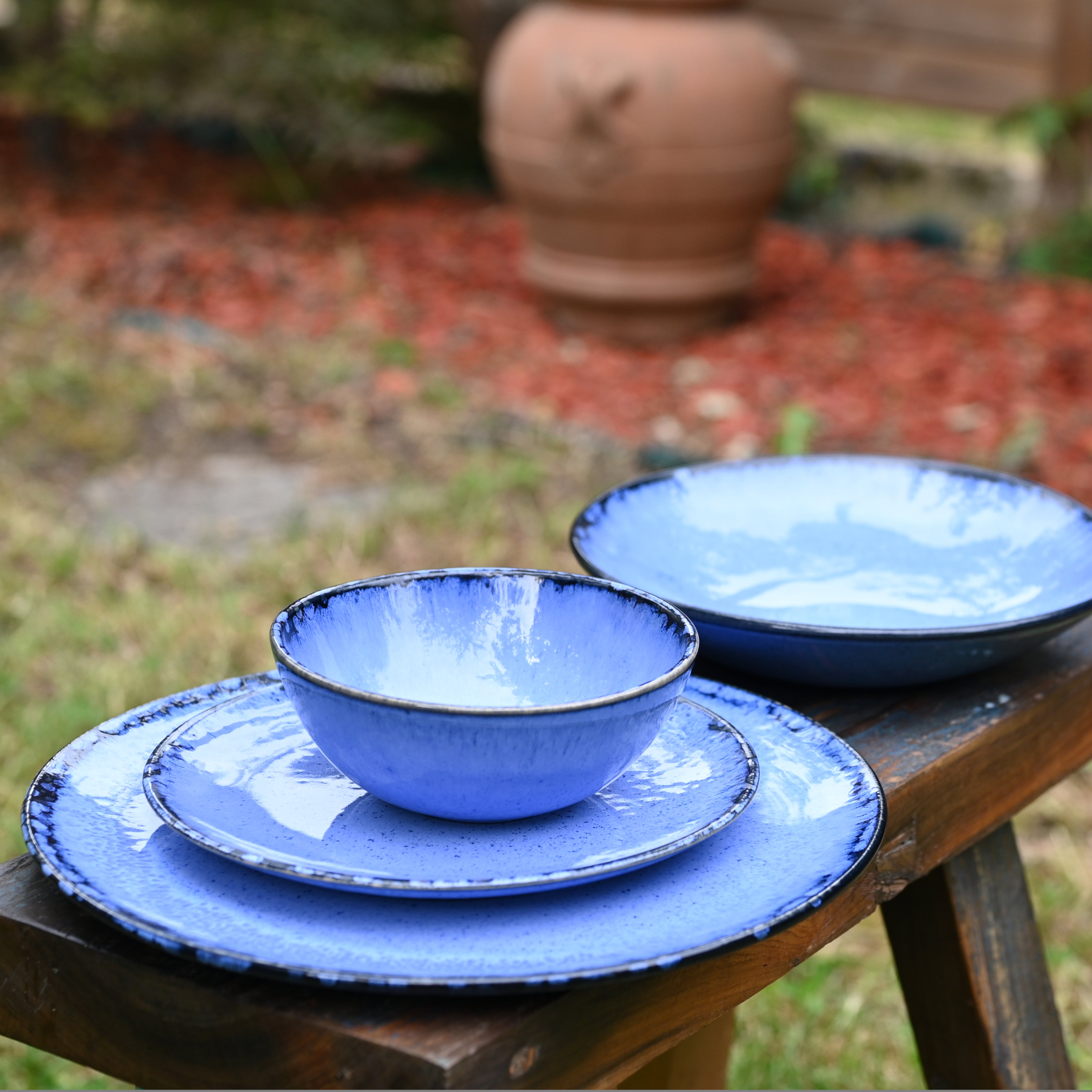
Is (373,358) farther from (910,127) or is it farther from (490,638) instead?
(910,127)

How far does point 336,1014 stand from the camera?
760mm

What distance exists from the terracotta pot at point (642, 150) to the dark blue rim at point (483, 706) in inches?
135

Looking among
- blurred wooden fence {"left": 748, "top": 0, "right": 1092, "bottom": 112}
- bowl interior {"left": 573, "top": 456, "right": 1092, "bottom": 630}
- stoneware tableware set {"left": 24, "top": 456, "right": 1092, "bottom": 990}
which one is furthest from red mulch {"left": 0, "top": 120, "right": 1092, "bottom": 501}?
stoneware tableware set {"left": 24, "top": 456, "right": 1092, "bottom": 990}

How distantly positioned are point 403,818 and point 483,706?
0.34 feet

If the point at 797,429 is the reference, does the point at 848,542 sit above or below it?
above

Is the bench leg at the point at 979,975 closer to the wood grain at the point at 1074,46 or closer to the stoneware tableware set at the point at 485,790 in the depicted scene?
the stoneware tableware set at the point at 485,790

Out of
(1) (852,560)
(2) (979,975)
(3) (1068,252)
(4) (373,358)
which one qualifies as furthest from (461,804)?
(3) (1068,252)

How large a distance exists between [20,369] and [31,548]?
1098mm

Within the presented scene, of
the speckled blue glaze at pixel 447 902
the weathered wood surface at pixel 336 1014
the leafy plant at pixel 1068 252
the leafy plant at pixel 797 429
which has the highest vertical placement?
the speckled blue glaze at pixel 447 902

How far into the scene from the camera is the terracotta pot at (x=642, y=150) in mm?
4223

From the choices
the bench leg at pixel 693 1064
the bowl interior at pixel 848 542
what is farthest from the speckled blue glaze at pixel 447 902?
the bench leg at pixel 693 1064

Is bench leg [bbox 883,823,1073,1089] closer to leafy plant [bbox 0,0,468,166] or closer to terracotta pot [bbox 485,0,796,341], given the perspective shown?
terracotta pot [bbox 485,0,796,341]

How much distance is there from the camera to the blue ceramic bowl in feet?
2.64

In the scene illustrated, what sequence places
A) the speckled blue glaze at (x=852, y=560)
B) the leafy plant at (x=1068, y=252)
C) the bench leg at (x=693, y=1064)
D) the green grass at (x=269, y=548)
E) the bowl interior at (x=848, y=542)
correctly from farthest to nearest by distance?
the leafy plant at (x=1068, y=252)
the green grass at (x=269, y=548)
the bench leg at (x=693, y=1064)
the bowl interior at (x=848, y=542)
the speckled blue glaze at (x=852, y=560)
